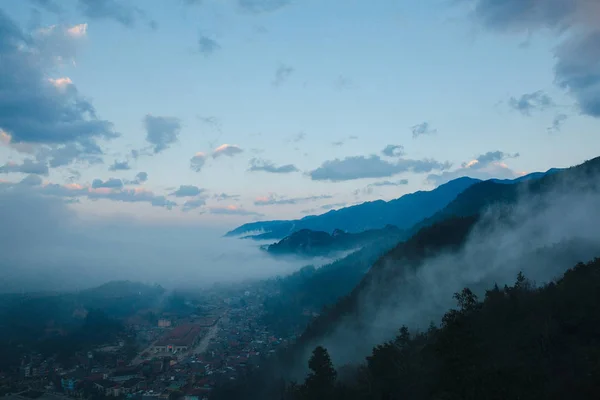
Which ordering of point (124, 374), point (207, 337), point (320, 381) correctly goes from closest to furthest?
point (320, 381), point (124, 374), point (207, 337)

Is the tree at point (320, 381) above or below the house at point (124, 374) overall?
above

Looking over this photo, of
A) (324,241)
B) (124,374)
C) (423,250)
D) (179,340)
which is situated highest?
(324,241)

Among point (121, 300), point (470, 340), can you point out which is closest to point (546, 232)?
point (470, 340)

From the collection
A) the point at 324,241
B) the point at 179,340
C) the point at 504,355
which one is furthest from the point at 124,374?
the point at 324,241

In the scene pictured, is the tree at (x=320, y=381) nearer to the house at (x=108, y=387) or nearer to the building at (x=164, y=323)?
the house at (x=108, y=387)

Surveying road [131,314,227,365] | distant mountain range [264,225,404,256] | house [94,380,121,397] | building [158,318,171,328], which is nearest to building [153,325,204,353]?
road [131,314,227,365]

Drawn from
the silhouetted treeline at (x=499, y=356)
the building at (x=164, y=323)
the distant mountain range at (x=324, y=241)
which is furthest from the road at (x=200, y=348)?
the distant mountain range at (x=324, y=241)

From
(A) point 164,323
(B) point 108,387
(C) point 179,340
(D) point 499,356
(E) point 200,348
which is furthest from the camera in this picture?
(A) point 164,323

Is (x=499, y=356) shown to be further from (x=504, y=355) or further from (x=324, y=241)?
(x=324, y=241)
